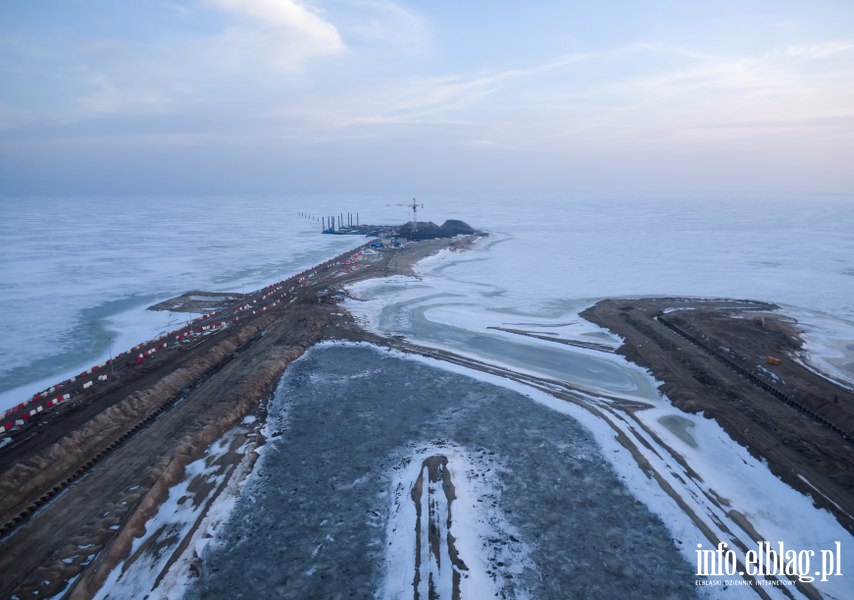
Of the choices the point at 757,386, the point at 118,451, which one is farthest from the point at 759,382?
the point at 118,451

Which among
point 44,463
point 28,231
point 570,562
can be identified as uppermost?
point 28,231

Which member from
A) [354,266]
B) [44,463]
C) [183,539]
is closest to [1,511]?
[44,463]

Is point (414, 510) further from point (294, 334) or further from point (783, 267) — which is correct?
point (783, 267)

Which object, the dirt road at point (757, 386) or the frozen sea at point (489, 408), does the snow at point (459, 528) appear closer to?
the frozen sea at point (489, 408)

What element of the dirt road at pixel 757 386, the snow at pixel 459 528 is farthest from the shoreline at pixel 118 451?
the dirt road at pixel 757 386

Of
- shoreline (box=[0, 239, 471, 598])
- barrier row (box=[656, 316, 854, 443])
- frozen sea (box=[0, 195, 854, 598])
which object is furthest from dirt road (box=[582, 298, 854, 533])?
shoreline (box=[0, 239, 471, 598])
